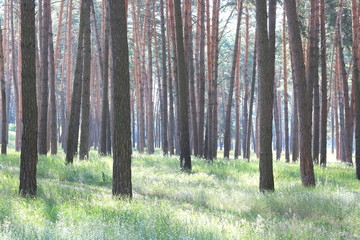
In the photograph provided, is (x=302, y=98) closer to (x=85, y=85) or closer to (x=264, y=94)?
(x=264, y=94)

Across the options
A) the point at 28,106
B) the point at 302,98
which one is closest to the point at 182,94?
the point at 302,98

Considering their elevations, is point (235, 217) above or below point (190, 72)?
below

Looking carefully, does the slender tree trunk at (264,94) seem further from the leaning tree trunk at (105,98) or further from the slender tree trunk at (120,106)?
the leaning tree trunk at (105,98)

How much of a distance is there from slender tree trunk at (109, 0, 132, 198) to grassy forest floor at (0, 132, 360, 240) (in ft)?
1.61

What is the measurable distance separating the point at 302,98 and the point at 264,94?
4.29ft

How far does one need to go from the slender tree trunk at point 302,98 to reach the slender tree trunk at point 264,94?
110 cm

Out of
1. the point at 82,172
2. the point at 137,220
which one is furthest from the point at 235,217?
the point at 82,172

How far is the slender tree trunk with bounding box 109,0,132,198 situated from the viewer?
8.48 m

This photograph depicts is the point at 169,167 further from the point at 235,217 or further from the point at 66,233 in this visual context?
the point at 66,233

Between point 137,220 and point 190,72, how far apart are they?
15630mm

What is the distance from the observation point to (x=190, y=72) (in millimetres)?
21172

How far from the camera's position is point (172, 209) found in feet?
23.2

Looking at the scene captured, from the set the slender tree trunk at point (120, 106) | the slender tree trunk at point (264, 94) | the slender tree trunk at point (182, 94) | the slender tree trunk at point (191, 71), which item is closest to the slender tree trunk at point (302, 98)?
the slender tree trunk at point (264, 94)

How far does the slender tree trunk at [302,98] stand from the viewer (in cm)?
1125
